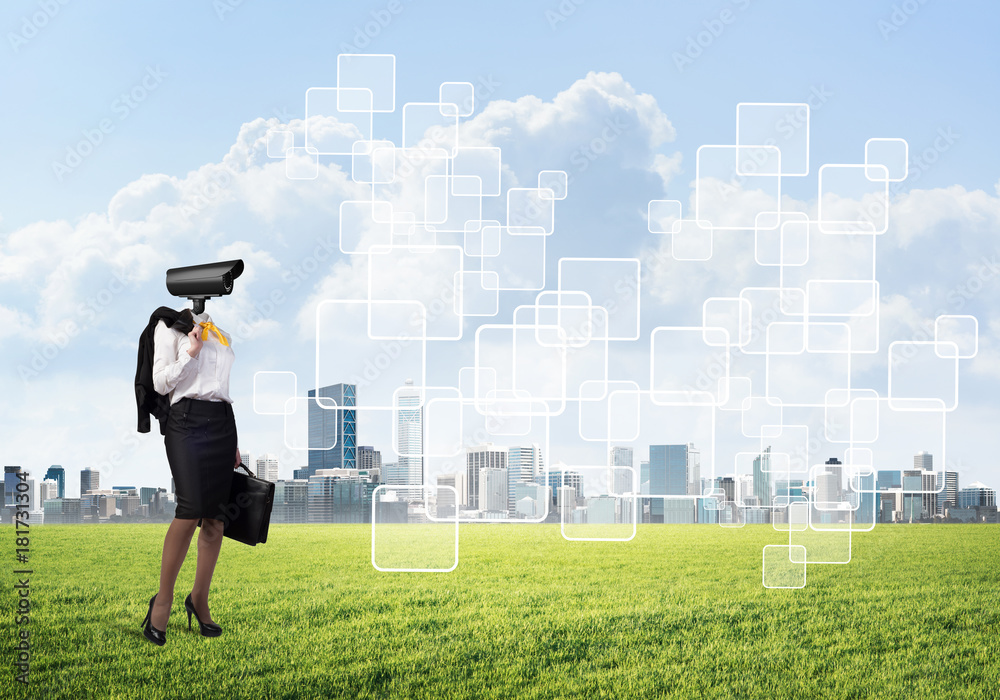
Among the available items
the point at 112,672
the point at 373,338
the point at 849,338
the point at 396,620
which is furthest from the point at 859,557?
the point at 112,672

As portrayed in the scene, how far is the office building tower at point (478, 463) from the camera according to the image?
6712mm

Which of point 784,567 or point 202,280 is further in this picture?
point 784,567

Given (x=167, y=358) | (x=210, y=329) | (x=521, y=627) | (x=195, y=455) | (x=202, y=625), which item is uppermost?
(x=210, y=329)

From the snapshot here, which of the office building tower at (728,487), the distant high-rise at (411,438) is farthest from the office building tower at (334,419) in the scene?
the office building tower at (728,487)

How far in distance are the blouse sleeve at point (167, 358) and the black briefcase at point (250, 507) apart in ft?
2.39

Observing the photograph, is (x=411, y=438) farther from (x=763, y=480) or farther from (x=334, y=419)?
(x=763, y=480)

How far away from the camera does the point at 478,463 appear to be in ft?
22.2

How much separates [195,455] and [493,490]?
8.53ft

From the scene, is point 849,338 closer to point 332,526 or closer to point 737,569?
point 737,569

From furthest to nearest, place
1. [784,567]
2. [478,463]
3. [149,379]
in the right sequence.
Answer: [784,567] < [478,463] < [149,379]

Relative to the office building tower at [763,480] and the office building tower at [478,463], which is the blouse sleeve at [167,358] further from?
the office building tower at [763,480]

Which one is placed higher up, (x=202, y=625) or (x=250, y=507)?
(x=250, y=507)

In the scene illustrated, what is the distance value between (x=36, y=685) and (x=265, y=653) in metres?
1.42

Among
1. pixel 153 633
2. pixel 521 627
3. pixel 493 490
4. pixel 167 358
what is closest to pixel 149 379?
pixel 167 358
